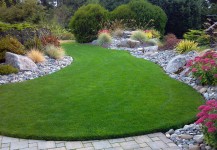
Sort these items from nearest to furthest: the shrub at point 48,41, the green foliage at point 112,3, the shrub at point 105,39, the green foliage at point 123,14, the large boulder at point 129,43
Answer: the shrub at point 48,41 → the large boulder at point 129,43 → the shrub at point 105,39 → the green foliage at point 123,14 → the green foliage at point 112,3

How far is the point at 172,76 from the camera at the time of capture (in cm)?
730

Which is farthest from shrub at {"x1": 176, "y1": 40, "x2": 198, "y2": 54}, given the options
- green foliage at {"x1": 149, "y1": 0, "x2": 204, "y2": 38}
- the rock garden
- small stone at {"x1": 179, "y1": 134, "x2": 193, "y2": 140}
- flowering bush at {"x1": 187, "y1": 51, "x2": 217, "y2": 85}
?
green foliage at {"x1": 149, "y1": 0, "x2": 204, "y2": 38}

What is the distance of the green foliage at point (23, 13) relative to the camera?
16703 millimetres

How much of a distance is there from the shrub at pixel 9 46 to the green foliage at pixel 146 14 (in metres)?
7.94

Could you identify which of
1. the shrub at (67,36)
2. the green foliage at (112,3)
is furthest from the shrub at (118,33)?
the green foliage at (112,3)

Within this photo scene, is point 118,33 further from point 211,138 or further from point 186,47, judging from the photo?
point 211,138

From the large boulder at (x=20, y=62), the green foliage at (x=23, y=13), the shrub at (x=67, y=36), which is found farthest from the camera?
the shrub at (x=67, y=36)

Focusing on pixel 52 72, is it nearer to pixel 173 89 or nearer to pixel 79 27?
pixel 173 89

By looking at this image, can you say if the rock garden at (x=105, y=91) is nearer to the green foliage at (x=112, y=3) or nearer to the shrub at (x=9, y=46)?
the shrub at (x=9, y=46)

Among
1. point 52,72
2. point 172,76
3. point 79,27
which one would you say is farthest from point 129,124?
point 79,27

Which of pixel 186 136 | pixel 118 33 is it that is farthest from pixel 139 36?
pixel 186 136

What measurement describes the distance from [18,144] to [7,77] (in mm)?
3899

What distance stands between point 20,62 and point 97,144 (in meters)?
4.99

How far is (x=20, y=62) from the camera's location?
7.94 metres
